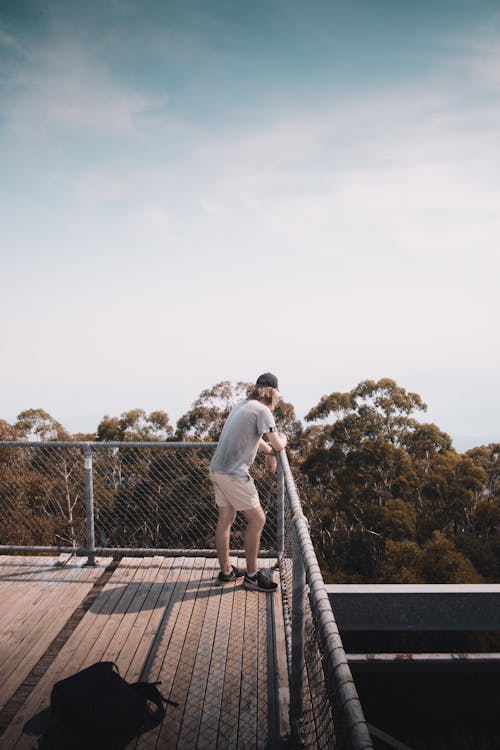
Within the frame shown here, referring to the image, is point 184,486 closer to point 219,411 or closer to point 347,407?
point 219,411

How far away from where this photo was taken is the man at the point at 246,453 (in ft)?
11.9

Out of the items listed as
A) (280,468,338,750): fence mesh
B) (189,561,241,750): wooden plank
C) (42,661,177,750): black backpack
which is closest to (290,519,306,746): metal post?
(280,468,338,750): fence mesh

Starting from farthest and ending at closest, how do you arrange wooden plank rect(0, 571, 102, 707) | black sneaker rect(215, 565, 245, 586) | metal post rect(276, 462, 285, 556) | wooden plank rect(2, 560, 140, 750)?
metal post rect(276, 462, 285, 556) < black sneaker rect(215, 565, 245, 586) < wooden plank rect(0, 571, 102, 707) < wooden plank rect(2, 560, 140, 750)

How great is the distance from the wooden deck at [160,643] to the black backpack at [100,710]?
0.10m

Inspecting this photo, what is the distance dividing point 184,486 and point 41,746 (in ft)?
64.1

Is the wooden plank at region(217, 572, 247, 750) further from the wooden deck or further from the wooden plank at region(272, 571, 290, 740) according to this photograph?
the wooden plank at region(272, 571, 290, 740)

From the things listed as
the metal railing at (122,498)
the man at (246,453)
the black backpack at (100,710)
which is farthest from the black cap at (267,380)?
the metal railing at (122,498)

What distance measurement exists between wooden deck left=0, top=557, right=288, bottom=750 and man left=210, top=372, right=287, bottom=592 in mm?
578

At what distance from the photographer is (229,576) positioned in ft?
13.6

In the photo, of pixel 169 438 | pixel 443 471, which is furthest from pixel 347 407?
pixel 169 438

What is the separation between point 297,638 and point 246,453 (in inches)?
59.9

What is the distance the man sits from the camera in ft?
11.9

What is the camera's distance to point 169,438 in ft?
87.5

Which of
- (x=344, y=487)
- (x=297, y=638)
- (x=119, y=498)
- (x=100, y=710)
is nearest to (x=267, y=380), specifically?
(x=297, y=638)
